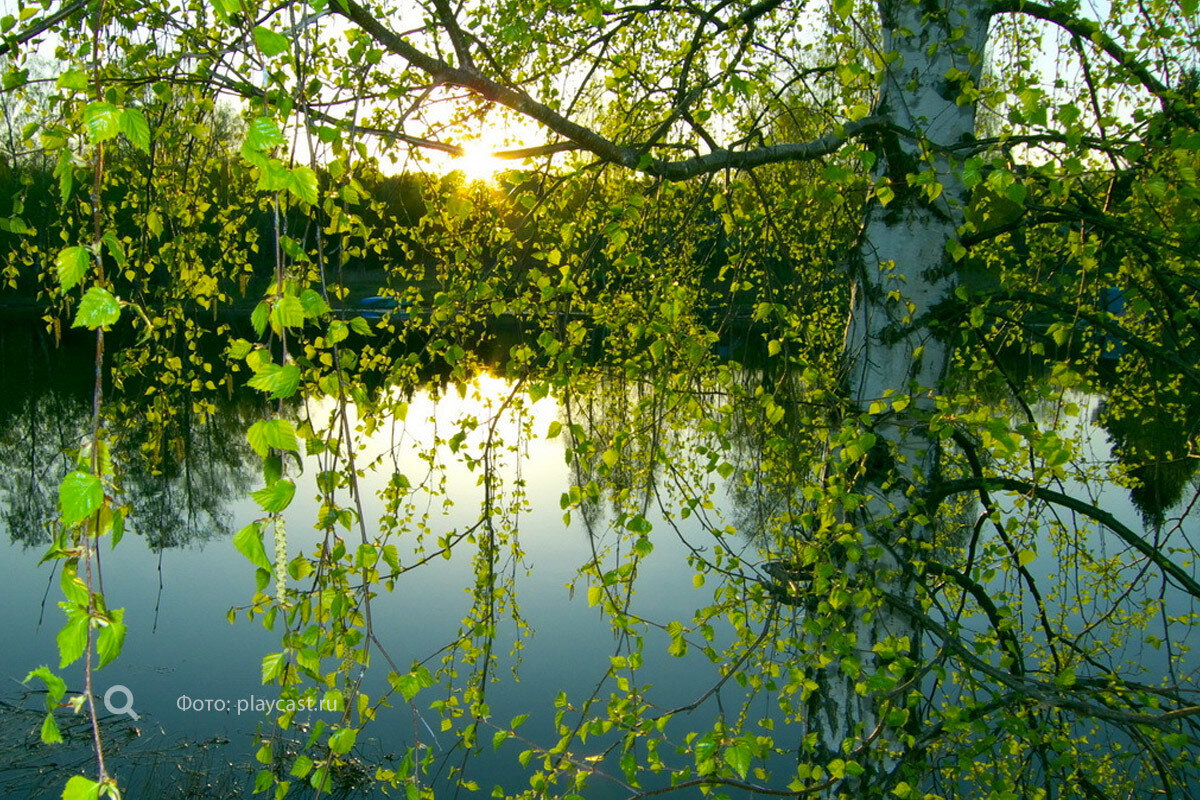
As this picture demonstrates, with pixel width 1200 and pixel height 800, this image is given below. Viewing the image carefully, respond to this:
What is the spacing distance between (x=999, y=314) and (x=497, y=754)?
4464 mm

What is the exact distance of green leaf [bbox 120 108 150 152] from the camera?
950 millimetres

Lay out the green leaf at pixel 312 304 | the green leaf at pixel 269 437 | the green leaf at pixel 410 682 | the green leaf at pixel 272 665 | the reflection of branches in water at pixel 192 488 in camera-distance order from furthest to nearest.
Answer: the reflection of branches in water at pixel 192 488
the green leaf at pixel 410 682
the green leaf at pixel 272 665
the green leaf at pixel 312 304
the green leaf at pixel 269 437

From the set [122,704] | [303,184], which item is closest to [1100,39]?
[303,184]

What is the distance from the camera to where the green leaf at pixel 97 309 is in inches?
35.9

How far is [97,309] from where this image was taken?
93 centimetres

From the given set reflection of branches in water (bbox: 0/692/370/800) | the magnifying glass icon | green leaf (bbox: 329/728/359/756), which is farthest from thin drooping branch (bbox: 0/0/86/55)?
the magnifying glass icon

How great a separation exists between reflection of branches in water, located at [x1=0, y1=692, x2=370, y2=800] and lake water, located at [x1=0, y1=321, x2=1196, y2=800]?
1 cm

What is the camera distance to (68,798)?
2.72 ft

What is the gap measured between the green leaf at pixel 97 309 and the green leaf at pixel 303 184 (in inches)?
8.7

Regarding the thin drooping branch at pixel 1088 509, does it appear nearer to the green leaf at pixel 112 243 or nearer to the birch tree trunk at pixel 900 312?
the birch tree trunk at pixel 900 312

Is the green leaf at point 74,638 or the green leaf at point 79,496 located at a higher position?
the green leaf at point 79,496

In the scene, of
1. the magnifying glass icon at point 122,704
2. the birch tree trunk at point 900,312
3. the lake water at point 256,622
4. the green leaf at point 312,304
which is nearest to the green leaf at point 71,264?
the green leaf at point 312,304

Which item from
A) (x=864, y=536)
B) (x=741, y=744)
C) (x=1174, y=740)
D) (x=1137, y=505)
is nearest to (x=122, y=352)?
(x=741, y=744)

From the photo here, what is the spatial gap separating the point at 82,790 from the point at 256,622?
715 centimetres
